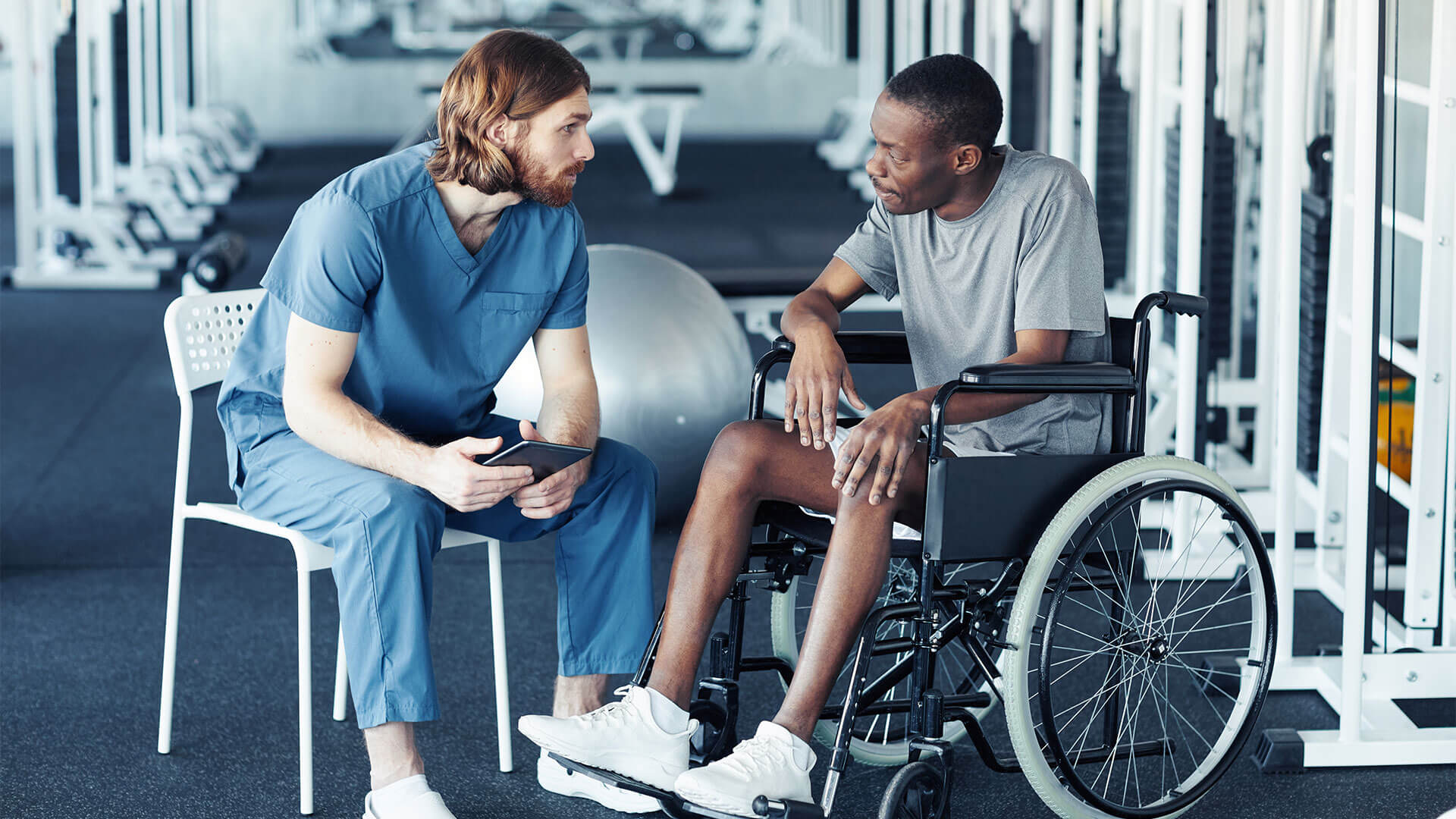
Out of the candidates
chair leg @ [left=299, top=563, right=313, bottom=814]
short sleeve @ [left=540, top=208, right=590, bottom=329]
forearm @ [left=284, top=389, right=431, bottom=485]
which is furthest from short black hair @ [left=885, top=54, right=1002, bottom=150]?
chair leg @ [left=299, top=563, right=313, bottom=814]

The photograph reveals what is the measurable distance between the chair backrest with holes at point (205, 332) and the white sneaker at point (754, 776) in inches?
34.6

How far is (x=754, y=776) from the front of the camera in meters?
1.73

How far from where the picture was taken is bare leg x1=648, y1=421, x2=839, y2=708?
1.87m

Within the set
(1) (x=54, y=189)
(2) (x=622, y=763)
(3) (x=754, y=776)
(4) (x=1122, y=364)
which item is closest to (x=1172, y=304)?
(4) (x=1122, y=364)

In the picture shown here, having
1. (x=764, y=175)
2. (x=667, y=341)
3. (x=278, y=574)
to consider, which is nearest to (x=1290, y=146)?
(x=667, y=341)

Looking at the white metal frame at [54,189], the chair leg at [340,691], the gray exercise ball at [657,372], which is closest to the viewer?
the chair leg at [340,691]

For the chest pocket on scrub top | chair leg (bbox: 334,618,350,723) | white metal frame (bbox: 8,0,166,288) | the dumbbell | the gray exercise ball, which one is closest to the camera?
the chest pocket on scrub top

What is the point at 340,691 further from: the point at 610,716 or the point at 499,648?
the point at 610,716

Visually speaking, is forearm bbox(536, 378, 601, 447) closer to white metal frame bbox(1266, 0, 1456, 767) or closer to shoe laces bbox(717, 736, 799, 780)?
shoe laces bbox(717, 736, 799, 780)

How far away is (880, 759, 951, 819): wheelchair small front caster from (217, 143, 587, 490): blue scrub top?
763 mm

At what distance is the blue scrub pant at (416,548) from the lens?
1.81 meters

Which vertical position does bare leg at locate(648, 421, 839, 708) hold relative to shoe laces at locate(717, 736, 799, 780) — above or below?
above

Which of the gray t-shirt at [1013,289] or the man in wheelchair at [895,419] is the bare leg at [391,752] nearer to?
the man in wheelchair at [895,419]

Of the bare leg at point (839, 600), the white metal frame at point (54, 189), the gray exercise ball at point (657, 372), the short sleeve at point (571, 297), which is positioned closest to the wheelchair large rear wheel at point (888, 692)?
the bare leg at point (839, 600)
